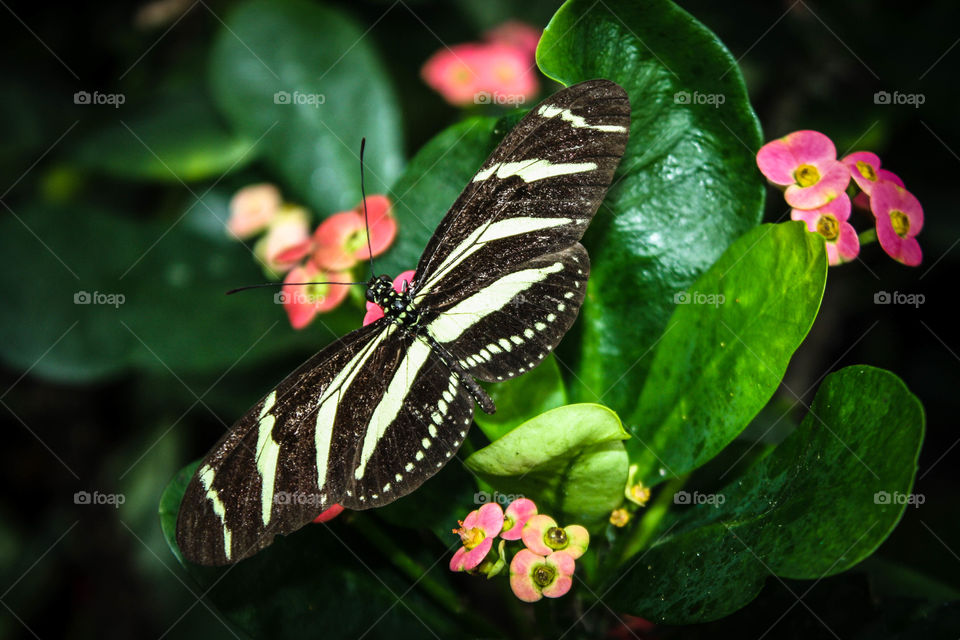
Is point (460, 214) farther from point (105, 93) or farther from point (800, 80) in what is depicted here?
point (105, 93)

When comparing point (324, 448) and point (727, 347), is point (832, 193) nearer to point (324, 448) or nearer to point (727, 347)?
point (727, 347)

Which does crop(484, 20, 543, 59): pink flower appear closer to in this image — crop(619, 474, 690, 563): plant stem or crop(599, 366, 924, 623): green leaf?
crop(619, 474, 690, 563): plant stem

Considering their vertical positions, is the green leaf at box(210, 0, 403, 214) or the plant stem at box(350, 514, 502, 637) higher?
the green leaf at box(210, 0, 403, 214)

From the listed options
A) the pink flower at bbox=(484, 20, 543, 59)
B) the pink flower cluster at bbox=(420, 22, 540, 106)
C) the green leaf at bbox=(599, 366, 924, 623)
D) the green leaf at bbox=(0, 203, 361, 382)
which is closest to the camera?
the green leaf at bbox=(599, 366, 924, 623)

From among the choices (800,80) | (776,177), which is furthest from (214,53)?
(800,80)

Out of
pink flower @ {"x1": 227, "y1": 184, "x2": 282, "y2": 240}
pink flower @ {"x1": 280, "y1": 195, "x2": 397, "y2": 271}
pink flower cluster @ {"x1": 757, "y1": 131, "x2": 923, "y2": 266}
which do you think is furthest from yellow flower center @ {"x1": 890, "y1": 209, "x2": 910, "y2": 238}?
pink flower @ {"x1": 227, "y1": 184, "x2": 282, "y2": 240}
